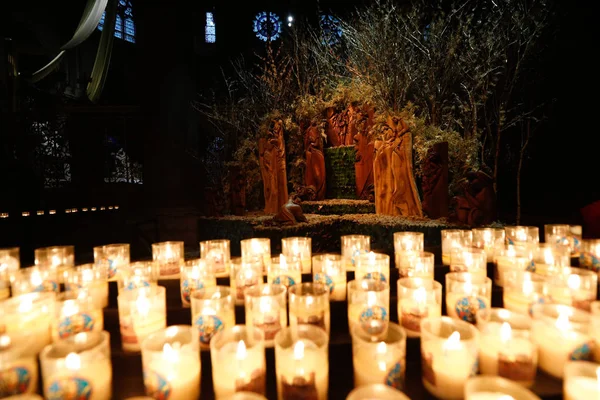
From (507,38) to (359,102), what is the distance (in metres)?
3.75

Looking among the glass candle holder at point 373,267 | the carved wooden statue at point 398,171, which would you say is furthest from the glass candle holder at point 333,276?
the carved wooden statue at point 398,171

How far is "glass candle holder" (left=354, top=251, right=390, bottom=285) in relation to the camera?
1.91 metres

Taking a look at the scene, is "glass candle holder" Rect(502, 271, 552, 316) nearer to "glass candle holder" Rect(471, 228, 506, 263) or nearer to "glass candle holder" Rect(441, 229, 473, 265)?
"glass candle holder" Rect(441, 229, 473, 265)

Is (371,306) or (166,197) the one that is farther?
(166,197)

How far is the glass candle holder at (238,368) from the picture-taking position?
1.14m

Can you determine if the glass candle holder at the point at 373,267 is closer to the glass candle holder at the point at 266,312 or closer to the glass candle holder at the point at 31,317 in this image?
the glass candle holder at the point at 266,312

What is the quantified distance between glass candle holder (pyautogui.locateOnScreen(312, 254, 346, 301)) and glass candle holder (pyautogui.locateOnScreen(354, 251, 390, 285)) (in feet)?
0.35

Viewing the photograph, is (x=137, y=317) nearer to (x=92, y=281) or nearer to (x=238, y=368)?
(x=92, y=281)

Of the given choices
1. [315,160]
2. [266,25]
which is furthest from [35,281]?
[266,25]

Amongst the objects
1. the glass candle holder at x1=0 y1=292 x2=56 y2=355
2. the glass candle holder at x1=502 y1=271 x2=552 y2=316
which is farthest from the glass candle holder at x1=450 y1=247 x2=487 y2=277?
the glass candle holder at x1=0 y1=292 x2=56 y2=355

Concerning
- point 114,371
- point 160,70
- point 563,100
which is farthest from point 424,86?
point 114,371

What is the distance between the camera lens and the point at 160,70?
8.18m

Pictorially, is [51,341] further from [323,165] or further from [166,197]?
[323,165]

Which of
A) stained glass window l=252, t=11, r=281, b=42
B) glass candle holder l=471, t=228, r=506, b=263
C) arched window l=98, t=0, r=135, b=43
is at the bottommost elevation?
glass candle holder l=471, t=228, r=506, b=263
